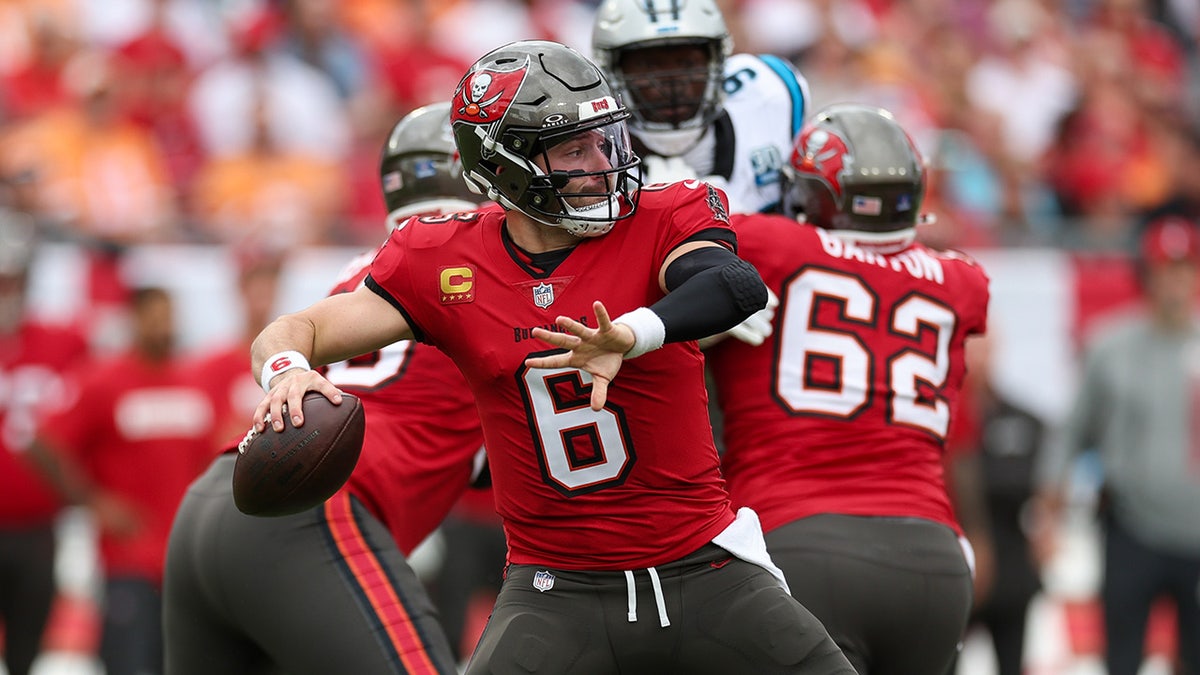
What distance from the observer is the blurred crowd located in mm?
9891

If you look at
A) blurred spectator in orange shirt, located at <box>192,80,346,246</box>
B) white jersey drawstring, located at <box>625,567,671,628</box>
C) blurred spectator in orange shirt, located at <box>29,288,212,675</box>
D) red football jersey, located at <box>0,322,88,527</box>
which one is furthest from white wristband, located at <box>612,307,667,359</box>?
blurred spectator in orange shirt, located at <box>192,80,346,246</box>

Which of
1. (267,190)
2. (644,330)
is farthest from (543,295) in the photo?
(267,190)

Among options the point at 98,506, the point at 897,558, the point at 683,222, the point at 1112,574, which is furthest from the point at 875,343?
the point at 98,506

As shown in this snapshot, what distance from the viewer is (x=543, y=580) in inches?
151

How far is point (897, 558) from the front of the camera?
4.38 m

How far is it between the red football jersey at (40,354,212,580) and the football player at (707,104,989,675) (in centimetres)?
391

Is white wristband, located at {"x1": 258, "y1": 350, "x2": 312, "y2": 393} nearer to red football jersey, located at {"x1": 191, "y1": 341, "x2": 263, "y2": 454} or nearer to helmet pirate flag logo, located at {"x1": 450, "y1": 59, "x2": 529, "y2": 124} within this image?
helmet pirate flag logo, located at {"x1": 450, "y1": 59, "x2": 529, "y2": 124}

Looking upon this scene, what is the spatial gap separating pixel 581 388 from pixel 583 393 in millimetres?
12

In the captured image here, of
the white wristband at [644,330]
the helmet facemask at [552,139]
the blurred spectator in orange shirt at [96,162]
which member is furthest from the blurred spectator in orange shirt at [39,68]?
the white wristband at [644,330]

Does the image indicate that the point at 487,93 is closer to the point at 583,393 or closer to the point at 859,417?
the point at 583,393

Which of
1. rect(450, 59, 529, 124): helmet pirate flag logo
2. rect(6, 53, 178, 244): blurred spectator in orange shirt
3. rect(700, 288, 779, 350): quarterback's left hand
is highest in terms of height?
rect(450, 59, 529, 124): helmet pirate flag logo

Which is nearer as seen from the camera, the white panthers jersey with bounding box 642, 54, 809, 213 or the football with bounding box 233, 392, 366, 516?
the football with bounding box 233, 392, 366, 516

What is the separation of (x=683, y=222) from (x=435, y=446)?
1187 millimetres

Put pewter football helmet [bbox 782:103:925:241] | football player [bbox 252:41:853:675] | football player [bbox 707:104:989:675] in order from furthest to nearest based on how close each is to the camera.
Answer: pewter football helmet [bbox 782:103:925:241], football player [bbox 707:104:989:675], football player [bbox 252:41:853:675]
